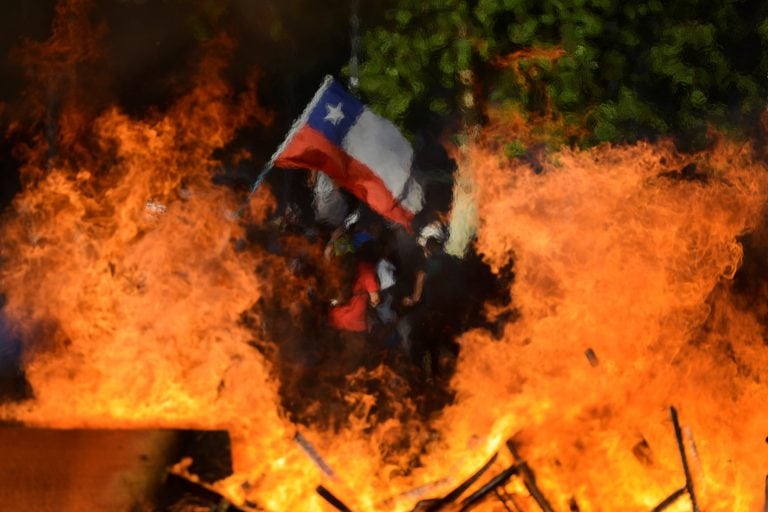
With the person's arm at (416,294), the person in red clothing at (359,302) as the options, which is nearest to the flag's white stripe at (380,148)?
the person in red clothing at (359,302)

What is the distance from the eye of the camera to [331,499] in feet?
17.2

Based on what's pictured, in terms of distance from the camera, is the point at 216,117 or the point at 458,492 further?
the point at 216,117

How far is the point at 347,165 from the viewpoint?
687 cm

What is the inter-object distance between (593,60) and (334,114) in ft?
10.9

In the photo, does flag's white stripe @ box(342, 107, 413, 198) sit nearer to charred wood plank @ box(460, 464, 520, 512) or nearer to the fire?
the fire

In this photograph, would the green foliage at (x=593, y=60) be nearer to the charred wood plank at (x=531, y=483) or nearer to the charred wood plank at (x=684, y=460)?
the charred wood plank at (x=684, y=460)

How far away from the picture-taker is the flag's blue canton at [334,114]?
661cm

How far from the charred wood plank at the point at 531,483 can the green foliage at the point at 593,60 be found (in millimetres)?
4200

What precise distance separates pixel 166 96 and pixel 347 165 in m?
3.54

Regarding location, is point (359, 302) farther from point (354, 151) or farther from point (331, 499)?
point (331, 499)

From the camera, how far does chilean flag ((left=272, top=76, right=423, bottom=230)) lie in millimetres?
6602

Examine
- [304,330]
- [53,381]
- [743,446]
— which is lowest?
[743,446]

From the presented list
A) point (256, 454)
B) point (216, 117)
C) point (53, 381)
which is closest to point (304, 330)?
point (256, 454)

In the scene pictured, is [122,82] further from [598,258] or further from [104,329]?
[598,258]
